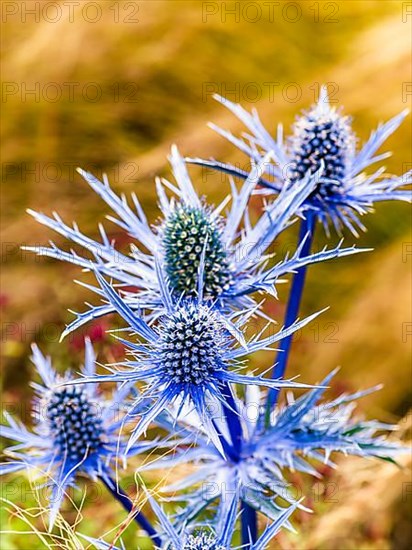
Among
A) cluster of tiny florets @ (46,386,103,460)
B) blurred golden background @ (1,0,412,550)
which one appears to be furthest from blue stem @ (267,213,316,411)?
blurred golden background @ (1,0,412,550)

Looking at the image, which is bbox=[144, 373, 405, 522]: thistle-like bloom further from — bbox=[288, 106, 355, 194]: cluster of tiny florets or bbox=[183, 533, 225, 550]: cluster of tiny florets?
bbox=[288, 106, 355, 194]: cluster of tiny florets

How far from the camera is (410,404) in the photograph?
3.07m

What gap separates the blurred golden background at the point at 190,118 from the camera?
3.04 metres

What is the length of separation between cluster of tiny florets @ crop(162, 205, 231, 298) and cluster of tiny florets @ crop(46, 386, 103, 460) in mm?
344

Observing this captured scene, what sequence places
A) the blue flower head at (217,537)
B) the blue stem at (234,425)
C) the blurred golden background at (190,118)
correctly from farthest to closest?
the blurred golden background at (190,118)
the blue stem at (234,425)
the blue flower head at (217,537)

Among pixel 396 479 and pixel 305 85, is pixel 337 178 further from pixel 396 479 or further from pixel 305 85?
pixel 305 85

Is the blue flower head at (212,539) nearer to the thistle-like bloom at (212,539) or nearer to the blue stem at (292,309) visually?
the thistle-like bloom at (212,539)

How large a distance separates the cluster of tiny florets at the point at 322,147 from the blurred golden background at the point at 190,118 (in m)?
1.29

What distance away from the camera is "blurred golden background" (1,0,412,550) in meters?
3.04

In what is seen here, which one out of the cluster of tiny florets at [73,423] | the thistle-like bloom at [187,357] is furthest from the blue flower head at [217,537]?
the cluster of tiny florets at [73,423]

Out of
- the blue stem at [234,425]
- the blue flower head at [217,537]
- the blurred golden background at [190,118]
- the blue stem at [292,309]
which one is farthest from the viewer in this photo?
the blurred golden background at [190,118]

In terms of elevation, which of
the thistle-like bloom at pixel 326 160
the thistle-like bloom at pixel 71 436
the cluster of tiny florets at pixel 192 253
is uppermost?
the thistle-like bloom at pixel 326 160

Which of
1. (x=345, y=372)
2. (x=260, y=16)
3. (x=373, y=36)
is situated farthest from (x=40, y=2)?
(x=345, y=372)

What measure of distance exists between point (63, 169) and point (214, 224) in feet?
6.85
